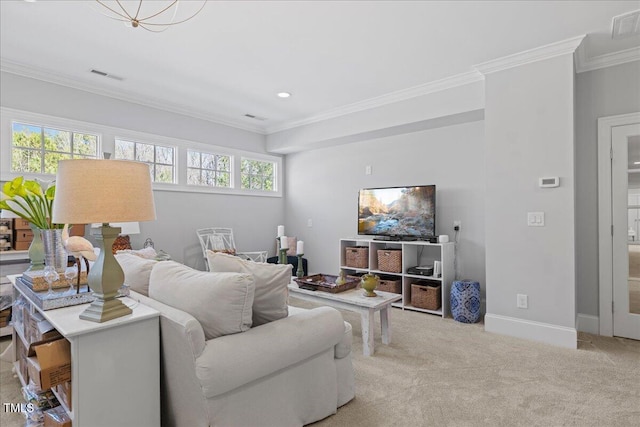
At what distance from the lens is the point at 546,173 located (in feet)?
10.2

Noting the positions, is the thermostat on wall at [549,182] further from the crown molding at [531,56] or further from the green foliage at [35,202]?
the green foliage at [35,202]

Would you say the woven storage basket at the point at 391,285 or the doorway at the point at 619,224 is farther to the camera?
the woven storage basket at the point at 391,285

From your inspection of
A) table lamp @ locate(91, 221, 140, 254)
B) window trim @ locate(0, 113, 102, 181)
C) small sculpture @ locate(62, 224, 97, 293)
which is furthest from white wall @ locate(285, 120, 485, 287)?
small sculpture @ locate(62, 224, 97, 293)

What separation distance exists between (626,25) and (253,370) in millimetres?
3614

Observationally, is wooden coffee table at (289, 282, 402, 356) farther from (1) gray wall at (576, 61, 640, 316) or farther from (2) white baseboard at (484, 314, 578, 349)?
(1) gray wall at (576, 61, 640, 316)

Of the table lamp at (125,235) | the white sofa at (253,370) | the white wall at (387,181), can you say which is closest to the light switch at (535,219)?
the white wall at (387,181)

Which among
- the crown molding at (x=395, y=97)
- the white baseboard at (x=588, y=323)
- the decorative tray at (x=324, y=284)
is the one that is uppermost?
the crown molding at (x=395, y=97)

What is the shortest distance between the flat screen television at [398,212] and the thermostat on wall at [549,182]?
1184 mm

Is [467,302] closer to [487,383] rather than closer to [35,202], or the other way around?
[487,383]

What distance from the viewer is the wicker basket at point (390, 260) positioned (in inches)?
165

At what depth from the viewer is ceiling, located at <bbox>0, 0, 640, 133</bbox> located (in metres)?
2.53

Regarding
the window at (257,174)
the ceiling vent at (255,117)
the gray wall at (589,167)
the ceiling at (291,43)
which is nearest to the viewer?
the ceiling at (291,43)

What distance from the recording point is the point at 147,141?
4.46 meters

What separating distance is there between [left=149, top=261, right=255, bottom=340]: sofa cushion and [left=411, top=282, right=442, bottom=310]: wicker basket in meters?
2.77
